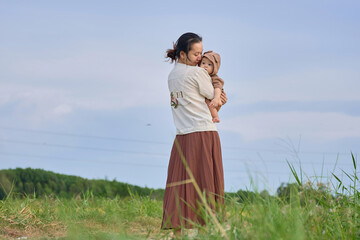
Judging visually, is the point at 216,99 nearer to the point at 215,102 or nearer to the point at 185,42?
the point at 215,102

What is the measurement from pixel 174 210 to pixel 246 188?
43.0 inches

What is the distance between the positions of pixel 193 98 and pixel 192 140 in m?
0.39

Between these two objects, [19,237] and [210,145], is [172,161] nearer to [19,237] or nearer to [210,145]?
[210,145]

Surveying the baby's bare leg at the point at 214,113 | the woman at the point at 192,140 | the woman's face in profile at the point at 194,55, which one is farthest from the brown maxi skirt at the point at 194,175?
the woman's face in profile at the point at 194,55

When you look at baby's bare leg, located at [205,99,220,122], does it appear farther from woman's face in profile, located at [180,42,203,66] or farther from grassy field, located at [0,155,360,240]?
grassy field, located at [0,155,360,240]

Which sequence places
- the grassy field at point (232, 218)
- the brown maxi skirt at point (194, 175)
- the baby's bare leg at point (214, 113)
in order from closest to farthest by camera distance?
the grassy field at point (232, 218)
the brown maxi skirt at point (194, 175)
the baby's bare leg at point (214, 113)

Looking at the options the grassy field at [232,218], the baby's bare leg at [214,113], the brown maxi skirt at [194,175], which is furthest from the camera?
the baby's bare leg at [214,113]

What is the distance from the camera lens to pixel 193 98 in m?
4.26

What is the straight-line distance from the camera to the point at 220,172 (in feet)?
14.1

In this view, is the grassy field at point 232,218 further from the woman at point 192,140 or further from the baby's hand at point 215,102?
the baby's hand at point 215,102

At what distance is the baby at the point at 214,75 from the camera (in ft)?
14.1

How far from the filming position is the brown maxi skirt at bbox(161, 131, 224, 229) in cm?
419

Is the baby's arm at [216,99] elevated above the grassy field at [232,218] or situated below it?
above

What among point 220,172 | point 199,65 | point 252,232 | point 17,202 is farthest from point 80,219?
point 252,232
